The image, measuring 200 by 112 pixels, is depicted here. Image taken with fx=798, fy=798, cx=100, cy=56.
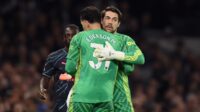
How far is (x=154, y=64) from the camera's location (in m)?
17.1

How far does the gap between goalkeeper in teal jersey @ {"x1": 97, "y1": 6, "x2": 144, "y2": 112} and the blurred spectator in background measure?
16.8 ft

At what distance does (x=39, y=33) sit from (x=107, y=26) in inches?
352

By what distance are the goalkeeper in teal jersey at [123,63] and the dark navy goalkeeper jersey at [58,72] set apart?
1168 millimetres

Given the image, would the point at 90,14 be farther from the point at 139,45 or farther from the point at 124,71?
the point at 139,45

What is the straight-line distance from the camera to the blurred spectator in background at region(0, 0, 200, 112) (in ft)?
49.3

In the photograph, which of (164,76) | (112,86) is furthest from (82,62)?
(164,76)

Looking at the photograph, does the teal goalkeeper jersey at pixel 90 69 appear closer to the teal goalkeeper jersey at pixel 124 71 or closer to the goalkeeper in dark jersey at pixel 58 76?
the teal goalkeeper jersey at pixel 124 71

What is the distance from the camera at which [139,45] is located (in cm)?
1731

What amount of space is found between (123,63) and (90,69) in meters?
0.44

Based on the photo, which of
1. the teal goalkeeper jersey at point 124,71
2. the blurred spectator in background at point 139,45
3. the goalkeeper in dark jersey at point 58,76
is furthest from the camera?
the blurred spectator in background at point 139,45

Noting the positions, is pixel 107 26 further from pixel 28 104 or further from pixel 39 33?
pixel 39 33

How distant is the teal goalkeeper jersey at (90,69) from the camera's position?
838 centimetres

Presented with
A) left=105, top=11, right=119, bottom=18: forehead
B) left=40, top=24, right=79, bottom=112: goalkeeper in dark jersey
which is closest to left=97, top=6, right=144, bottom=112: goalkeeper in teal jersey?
left=105, top=11, right=119, bottom=18: forehead

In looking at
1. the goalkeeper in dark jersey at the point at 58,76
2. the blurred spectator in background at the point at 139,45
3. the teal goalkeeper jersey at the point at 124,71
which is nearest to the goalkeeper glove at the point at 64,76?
the goalkeeper in dark jersey at the point at 58,76
